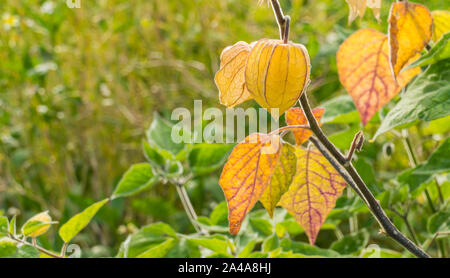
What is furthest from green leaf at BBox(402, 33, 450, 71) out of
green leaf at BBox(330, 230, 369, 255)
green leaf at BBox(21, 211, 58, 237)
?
green leaf at BBox(21, 211, 58, 237)

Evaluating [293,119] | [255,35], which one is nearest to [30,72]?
[255,35]

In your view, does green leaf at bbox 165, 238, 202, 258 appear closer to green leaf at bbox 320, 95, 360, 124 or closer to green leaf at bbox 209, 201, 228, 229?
green leaf at bbox 209, 201, 228, 229

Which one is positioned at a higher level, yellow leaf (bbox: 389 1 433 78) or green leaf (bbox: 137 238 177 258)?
yellow leaf (bbox: 389 1 433 78)

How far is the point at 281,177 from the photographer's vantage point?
350 millimetres

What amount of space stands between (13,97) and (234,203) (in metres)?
1.12

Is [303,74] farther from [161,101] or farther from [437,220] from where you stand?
[161,101]

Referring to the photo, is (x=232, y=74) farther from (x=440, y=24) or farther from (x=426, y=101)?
(x=440, y=24)

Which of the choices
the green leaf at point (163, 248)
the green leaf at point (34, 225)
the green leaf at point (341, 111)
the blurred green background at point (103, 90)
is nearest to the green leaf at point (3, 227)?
the green leaf at point (34, 225)

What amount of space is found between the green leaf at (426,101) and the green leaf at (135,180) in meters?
0.27

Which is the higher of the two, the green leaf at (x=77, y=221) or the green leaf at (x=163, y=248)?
the green leaf at (x=77, y=221)

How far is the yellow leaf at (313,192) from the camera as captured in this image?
39cm

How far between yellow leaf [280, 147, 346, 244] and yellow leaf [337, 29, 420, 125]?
0.05 m

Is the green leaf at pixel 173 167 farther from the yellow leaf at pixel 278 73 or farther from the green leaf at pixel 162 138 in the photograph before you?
the yellow leaf at pixel 278 73

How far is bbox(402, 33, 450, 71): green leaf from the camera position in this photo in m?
0.40
